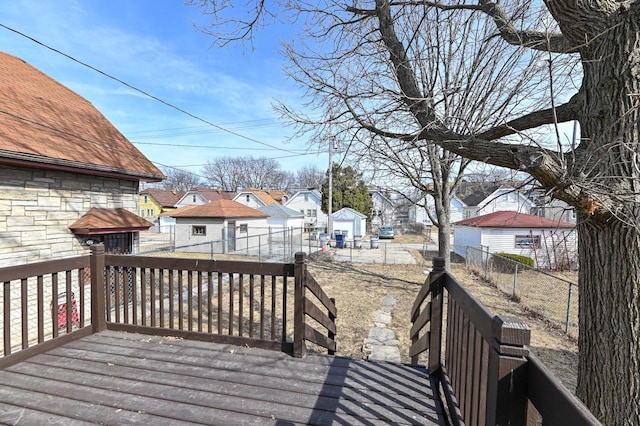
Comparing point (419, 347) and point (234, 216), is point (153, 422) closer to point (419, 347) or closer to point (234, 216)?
point (419, 347)

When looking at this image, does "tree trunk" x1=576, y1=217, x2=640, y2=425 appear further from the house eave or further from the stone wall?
the stone wall

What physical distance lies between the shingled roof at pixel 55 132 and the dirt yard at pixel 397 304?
19.5ft

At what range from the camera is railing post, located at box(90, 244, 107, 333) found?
3279 mm

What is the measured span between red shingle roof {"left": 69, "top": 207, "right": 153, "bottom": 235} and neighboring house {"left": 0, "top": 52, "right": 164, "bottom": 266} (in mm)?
16

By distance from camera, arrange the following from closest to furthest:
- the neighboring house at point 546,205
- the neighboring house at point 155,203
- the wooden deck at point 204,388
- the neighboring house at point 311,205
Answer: the wooden deck at point 204,388 < the neighboring house at point 546,205 < the neighboring house at point 311,205 < the neighboring house at point 155,203

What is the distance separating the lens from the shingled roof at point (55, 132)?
5.16m

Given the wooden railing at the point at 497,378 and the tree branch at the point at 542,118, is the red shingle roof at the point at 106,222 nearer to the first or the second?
the wooden railing at the point at 497,378

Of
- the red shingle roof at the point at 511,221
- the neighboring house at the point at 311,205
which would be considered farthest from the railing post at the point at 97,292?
the neighboring house at the point at 311,205

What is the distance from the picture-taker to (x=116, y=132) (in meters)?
8.20

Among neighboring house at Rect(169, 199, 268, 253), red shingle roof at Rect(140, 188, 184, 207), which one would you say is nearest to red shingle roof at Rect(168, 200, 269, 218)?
neighboring house at Rect(169, 199, 268, 253)

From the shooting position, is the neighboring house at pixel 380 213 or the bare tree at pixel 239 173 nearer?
the neighboring house at pixel 380 213

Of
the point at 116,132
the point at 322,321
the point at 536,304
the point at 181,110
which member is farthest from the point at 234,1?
the point at 536,304

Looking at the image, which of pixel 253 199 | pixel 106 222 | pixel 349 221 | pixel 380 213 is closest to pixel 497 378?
pixel 106 222

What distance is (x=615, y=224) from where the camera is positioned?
2.21 metres
